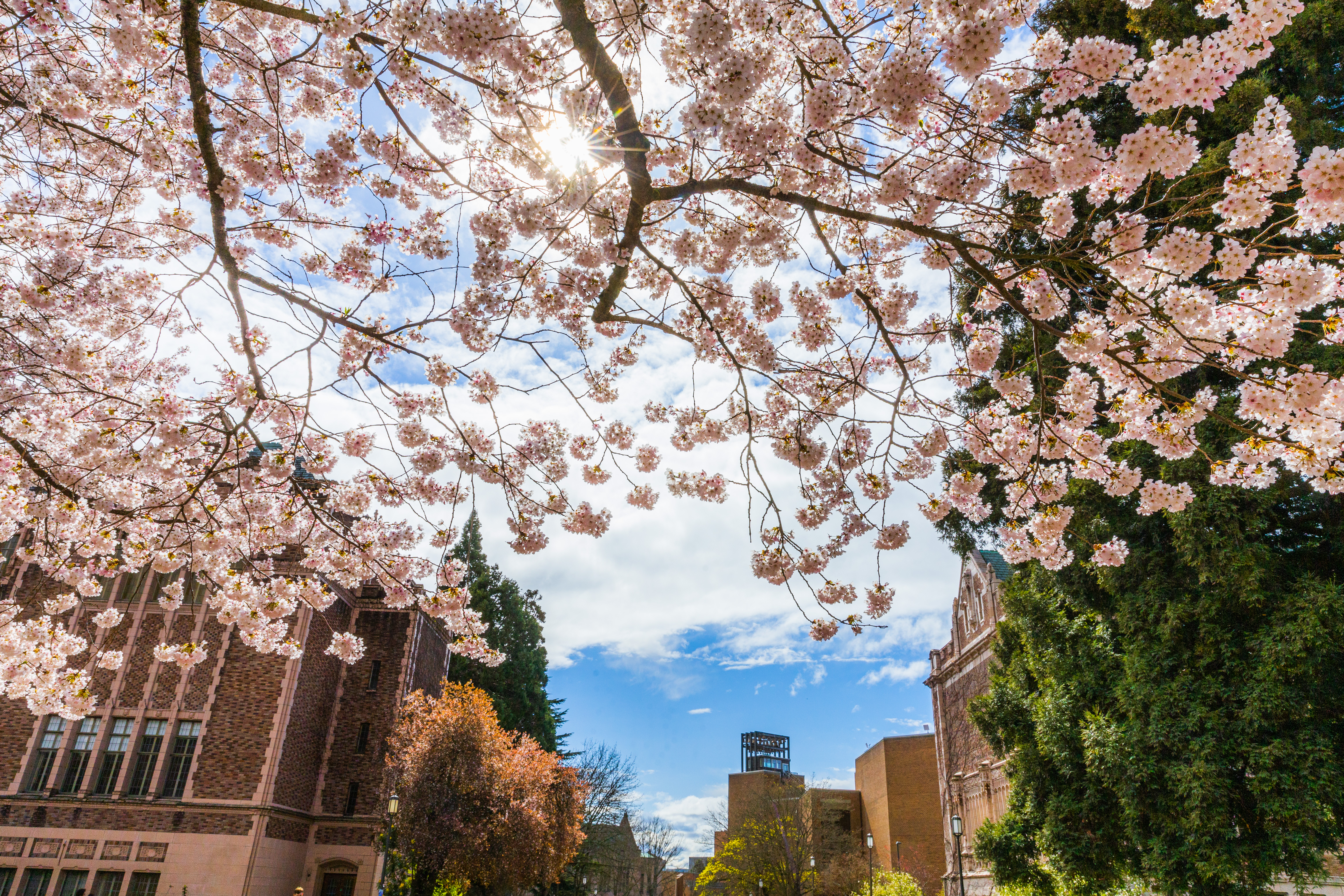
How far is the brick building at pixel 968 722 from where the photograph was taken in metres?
21.0

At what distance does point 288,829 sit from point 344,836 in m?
1.96

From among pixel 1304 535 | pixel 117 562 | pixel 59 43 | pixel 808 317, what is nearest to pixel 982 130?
pixel 808 317

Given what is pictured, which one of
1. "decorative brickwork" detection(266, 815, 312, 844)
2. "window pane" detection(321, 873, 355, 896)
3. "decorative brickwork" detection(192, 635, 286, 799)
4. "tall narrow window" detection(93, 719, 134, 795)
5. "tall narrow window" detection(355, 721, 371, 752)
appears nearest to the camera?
"decorative brickwork" detection(266, 815, 312, 844)

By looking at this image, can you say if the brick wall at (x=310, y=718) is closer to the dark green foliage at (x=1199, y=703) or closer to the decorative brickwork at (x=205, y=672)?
the decorative brickwork at (x=205, y=672)

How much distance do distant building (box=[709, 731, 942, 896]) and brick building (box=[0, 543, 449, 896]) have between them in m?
20.4

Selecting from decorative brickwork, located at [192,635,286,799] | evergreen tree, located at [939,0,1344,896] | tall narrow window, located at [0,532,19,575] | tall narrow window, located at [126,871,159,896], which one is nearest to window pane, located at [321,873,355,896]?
decorative brickwork, located at [192,635,286,799]

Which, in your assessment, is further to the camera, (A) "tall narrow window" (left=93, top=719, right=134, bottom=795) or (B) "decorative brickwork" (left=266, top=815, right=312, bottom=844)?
(A) "tall narrow window" (left=93, top=719, right=134, bottom=795)

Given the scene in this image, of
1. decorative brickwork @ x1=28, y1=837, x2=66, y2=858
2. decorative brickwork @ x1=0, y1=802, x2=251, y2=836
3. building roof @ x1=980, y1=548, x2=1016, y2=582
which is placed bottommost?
decorative brickwork @ x1=28, y1=837, x2=66, y2=858

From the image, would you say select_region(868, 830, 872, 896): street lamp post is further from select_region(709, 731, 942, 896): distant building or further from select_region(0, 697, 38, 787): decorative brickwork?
select_region(0, 697, 38, 787): decorative brickwork

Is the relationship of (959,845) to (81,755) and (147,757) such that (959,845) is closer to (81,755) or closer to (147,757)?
(147,757)

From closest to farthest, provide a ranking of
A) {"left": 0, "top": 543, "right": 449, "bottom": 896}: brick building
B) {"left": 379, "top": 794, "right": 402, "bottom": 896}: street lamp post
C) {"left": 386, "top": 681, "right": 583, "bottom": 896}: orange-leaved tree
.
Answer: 1. {"left": 379, "top": 794, "right": 402, "bottom": 896}: street lamp post
2. {"left": 386, "top": 681, "right": 583, "bottom": 896}: orange-leaved tree
3. {"left": 0, "top": 543, "right": 449, "bottom": 896}: brick building

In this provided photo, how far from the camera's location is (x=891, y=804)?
116 feet

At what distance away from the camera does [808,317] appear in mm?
6453

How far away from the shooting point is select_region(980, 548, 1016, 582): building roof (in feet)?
76.3
